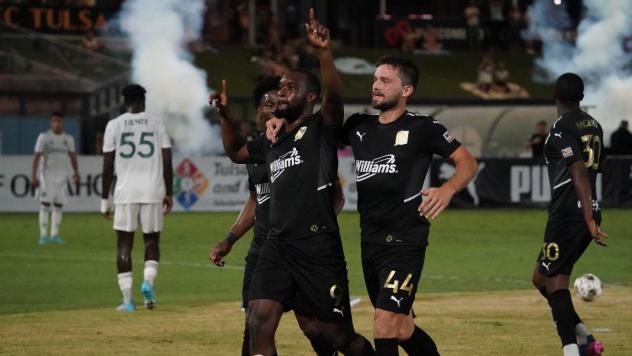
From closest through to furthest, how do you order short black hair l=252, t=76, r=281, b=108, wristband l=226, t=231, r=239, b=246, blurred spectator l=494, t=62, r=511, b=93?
1. short black hair l=252, t=76, r=281, b=108
2. wristband l=226, t=231, r=239, b=246
3. blurred spectator l=494, t=62, r=511, b=93

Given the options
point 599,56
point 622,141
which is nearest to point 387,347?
point 622,141

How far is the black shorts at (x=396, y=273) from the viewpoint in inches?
360

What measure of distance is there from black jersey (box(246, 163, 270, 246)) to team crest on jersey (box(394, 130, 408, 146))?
52.1 inches

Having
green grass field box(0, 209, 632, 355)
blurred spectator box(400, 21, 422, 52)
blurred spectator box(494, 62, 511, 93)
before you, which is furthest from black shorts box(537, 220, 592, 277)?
blurred spectator box(400, 21, 422, 52)

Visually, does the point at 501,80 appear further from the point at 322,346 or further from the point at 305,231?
the point at 305,231

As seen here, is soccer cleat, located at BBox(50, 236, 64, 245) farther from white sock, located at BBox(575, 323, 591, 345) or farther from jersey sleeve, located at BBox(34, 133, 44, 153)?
white sock, located at BBox(575, 323, 591, 345)

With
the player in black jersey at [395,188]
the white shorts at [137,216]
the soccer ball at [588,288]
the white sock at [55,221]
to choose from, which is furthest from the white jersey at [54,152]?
the player in black jersey at [395,188]

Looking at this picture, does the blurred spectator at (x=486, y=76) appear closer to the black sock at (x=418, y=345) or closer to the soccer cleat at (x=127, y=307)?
the soccer cleat at (x=127, y=307)

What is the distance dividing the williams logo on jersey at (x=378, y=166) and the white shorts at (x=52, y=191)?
1666 centimetres

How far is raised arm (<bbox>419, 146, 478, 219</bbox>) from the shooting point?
345 inches

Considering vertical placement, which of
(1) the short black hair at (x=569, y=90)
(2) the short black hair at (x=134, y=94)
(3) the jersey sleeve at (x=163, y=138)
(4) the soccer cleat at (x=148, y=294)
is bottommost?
(4) the soccer cleat at (x=148, y=294)

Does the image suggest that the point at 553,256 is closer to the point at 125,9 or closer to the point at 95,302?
the point at 95,302

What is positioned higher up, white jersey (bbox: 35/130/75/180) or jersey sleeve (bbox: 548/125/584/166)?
jersey sleeve (bbox: 548/125/584/166)

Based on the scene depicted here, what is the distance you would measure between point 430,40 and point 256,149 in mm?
A: 41664
